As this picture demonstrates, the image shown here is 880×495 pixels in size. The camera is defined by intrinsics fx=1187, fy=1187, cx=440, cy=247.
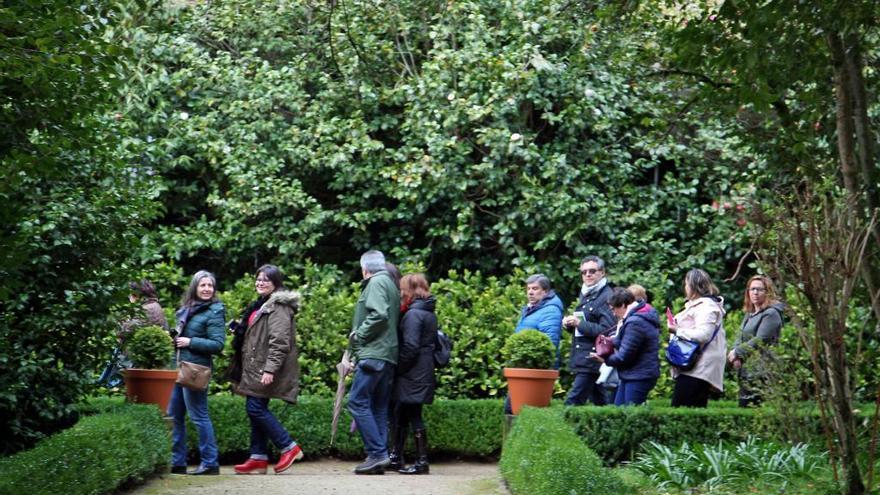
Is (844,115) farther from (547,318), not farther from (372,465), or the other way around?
(372,465)

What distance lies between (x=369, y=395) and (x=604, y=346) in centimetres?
223

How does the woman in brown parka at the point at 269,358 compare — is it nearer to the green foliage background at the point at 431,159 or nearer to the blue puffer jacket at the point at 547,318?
the blue puffer jacket at the point at 547,318

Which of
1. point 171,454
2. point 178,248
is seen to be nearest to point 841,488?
point 171,454

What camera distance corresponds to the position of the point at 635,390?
36.5ft

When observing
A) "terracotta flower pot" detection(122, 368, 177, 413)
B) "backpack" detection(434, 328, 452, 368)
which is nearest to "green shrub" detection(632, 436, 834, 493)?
"backpack" detection(434, 328, 452, 368)

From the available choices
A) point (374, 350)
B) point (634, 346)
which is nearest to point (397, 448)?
point (374, 350)

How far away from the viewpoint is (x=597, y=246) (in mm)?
15953

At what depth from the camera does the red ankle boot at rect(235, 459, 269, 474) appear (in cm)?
1086

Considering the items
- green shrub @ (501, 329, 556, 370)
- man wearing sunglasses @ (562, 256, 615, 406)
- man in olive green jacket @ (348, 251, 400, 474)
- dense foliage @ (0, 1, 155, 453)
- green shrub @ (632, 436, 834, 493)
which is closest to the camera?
green shrub @ (632, 436, 834, 493)

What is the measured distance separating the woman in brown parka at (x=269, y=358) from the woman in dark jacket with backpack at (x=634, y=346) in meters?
2.87

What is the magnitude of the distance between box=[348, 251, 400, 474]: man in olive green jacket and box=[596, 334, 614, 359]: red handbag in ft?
6.25

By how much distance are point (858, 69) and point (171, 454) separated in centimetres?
645

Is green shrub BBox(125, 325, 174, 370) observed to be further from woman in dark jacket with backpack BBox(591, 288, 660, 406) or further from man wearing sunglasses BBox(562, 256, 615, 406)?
woman in dark jacket with backpack BBox(591, 288, 660, 406)

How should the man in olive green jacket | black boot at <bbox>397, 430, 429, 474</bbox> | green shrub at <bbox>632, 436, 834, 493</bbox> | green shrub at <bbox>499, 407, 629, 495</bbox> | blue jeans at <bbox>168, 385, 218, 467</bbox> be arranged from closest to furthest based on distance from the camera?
green shrub at <bbox>499, 407, 629, 495</bbox> → green shrub at <bbox>632, 436, 834, 493</bbox> → the man in olive green jacket → blue jeans at <bbox>168, 385, 218, 467</bbox> → black boot at <bbox>397, 430, 429, 474</bbox>
